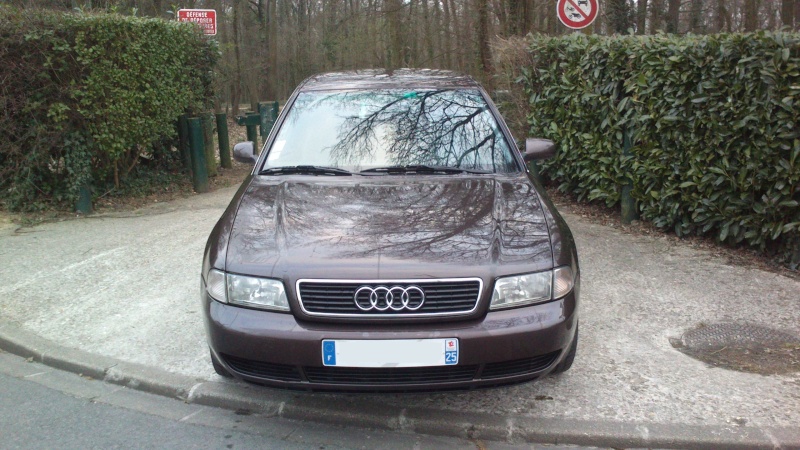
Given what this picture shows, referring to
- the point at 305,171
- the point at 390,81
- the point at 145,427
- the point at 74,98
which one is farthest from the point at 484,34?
the point at 145,427

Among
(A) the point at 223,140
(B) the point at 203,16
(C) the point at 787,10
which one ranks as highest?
(C) the point at 787,10

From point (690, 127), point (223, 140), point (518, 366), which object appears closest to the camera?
point (518, 366)

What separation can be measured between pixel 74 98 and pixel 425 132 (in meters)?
5.15

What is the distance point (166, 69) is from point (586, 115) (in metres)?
5.30

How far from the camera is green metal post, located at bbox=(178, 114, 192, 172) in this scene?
1029cm

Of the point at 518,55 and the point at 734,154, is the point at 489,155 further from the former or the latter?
the point at 518,55

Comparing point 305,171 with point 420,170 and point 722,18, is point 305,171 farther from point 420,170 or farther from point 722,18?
point 722,18

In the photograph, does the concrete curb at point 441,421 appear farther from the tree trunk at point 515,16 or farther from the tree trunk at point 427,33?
the tree trunk at point 427,33

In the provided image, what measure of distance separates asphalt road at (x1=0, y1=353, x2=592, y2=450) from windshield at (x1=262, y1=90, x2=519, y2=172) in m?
1.57

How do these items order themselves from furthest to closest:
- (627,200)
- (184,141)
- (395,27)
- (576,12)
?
(395,27)
(184,141)
(576,12)
(627,200)

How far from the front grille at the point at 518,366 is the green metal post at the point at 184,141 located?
26.4 ft

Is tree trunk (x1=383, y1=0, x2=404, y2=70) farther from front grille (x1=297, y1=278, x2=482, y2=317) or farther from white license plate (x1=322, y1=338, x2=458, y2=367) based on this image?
white license plate (x1=322, y1=338, x2=458, y2=367)

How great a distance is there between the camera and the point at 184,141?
10398 millimetres

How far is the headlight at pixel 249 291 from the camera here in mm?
3221
